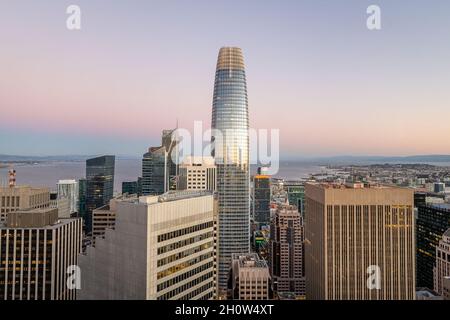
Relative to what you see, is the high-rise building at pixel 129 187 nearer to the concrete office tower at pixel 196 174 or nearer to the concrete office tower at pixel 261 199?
the concrete office tower at pixel 196 174

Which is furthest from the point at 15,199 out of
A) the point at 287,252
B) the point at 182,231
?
the point at 287,252

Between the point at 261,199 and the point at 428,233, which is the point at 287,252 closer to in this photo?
the point at 261,199

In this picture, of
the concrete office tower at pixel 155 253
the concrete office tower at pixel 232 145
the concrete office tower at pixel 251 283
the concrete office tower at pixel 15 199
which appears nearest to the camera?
the concrete office tower at pixel 155 253

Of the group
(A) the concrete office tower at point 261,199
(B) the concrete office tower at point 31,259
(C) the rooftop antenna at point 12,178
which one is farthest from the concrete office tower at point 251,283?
(A) the concrete office tower at point 261,199

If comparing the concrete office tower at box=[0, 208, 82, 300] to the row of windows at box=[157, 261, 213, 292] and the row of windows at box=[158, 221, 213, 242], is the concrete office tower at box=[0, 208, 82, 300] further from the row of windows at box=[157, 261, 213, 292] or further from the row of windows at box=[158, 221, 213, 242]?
the row of windows at box=[158, 221, 213, 242]

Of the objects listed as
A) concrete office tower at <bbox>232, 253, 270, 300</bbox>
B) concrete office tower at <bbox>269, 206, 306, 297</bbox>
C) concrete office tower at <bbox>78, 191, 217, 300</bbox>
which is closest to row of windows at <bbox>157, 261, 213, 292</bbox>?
concrete office tower at <bbox>78, 191, 217, 300</bbox>

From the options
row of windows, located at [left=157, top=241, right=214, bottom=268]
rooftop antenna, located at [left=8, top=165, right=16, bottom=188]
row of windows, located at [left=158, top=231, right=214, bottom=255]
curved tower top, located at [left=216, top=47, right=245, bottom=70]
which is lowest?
row of windows, located at [left=157, top=241, right=214, bottom=268]
